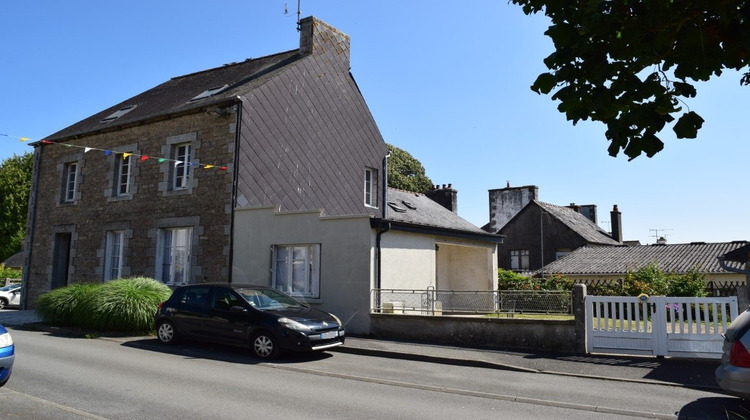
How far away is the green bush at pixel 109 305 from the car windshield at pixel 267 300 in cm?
340

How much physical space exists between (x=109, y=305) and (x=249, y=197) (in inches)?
188

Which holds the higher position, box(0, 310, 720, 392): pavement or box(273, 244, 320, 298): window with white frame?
box(273, 244, 320, 298): window with white frame

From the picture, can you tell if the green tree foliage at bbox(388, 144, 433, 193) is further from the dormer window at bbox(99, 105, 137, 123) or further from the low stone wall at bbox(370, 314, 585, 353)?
the low stone wall at bbox(370, 314, 585, 353)

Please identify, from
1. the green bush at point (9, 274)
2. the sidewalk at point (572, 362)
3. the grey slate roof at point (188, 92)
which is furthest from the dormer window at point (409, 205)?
the green bush at point (9, 274)

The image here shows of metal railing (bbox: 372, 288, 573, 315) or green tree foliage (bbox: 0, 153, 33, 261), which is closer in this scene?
metal railing (bbox: 372, 288, 573, 315)

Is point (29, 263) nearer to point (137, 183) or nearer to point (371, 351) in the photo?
point (137, 183)

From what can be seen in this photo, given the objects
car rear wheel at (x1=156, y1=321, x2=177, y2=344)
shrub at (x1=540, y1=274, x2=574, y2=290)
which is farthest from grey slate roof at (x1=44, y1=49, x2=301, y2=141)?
shrub at (x1=540, y1=274, x2=574, y2=290)

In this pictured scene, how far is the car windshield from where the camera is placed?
10965mm

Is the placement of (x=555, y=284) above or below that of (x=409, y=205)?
below

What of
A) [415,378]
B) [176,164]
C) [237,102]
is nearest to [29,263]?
[176,164]

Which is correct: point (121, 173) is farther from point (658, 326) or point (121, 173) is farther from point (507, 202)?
point (507, 202)

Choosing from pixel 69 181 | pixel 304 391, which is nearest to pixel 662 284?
pixel 304 391

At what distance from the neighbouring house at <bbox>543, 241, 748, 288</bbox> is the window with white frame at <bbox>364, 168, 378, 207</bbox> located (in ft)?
41.1

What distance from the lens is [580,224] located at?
123ft
